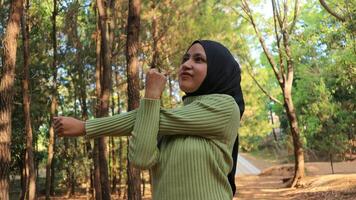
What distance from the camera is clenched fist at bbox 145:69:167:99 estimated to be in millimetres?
1388

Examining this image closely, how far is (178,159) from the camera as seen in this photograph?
53.7 inches

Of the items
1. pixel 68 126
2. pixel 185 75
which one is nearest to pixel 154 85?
pixel 185 75

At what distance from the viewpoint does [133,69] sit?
7.04m

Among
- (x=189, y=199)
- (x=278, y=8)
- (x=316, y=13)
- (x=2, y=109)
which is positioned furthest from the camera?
(x=316, y=13)

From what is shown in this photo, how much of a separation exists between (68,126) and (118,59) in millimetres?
17955

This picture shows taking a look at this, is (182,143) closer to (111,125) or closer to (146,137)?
(146,137)

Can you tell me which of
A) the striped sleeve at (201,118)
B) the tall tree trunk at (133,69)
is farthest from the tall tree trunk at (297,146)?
the striped sleeve at (201,118)

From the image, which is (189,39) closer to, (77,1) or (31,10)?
(77,1)

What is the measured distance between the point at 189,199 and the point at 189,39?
13.1 metres

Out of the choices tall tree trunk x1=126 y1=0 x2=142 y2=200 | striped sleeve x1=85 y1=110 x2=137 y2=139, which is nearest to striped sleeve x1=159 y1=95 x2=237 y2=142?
striped sleeve x1=85 y1=110 x2=137 y2=139

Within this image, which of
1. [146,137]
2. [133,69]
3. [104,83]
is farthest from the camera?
[104,83]

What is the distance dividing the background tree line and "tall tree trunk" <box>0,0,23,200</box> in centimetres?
2

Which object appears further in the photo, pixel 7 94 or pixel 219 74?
pixel 7 94

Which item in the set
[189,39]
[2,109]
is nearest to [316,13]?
[189,39]
